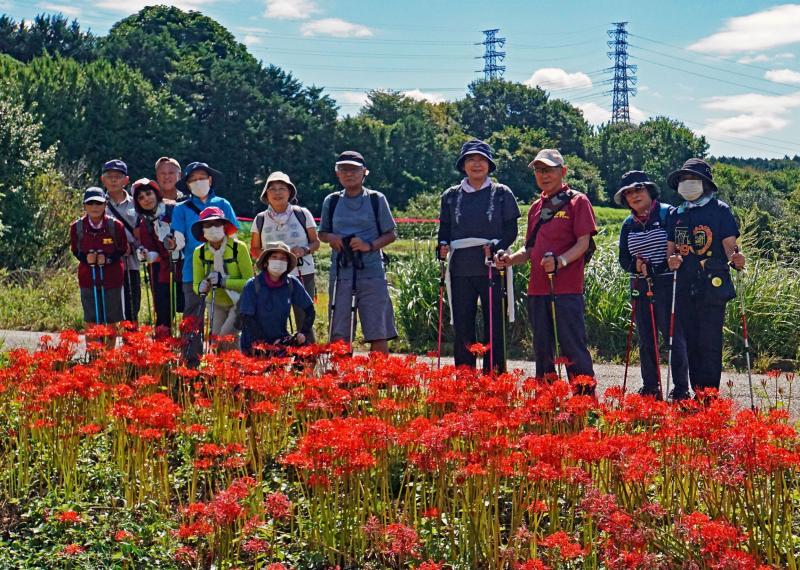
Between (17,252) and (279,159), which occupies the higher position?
(279,159)

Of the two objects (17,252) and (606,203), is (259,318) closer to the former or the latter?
(17,252)

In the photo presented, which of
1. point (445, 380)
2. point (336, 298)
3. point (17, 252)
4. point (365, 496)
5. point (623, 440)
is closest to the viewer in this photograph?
point (623, 440)

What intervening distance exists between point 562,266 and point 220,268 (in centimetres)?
285

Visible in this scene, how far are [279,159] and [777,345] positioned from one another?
4092 centimetres

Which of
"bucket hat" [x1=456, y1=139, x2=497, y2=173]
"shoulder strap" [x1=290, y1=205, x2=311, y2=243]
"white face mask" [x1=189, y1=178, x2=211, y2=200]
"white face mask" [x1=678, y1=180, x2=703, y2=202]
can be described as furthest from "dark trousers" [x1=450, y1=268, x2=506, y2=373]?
"white face mask" [x1=189, y1=178, x2=211, y2=200]

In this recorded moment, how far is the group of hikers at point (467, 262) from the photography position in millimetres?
6836

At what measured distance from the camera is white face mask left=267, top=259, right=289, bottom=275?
7038 millimetres

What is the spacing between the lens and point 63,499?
4965 millimetres

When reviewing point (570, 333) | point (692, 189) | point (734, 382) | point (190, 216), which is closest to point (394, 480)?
point (570, 333)

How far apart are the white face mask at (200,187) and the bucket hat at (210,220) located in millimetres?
346

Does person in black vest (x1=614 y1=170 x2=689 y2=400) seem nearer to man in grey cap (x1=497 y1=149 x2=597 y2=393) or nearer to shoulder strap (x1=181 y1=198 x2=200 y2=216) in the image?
man in grey cap (x1=497 y1=149 x2=597 y2=393)

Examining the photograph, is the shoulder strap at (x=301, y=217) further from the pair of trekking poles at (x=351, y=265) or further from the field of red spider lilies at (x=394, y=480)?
the field of red spider lilies at (x=394, y=480)

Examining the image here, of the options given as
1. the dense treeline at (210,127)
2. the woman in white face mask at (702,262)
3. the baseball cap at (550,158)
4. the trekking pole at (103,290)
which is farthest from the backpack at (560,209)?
the dense treeline at (210,127)

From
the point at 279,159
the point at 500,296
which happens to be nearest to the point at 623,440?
the point at 500,296
